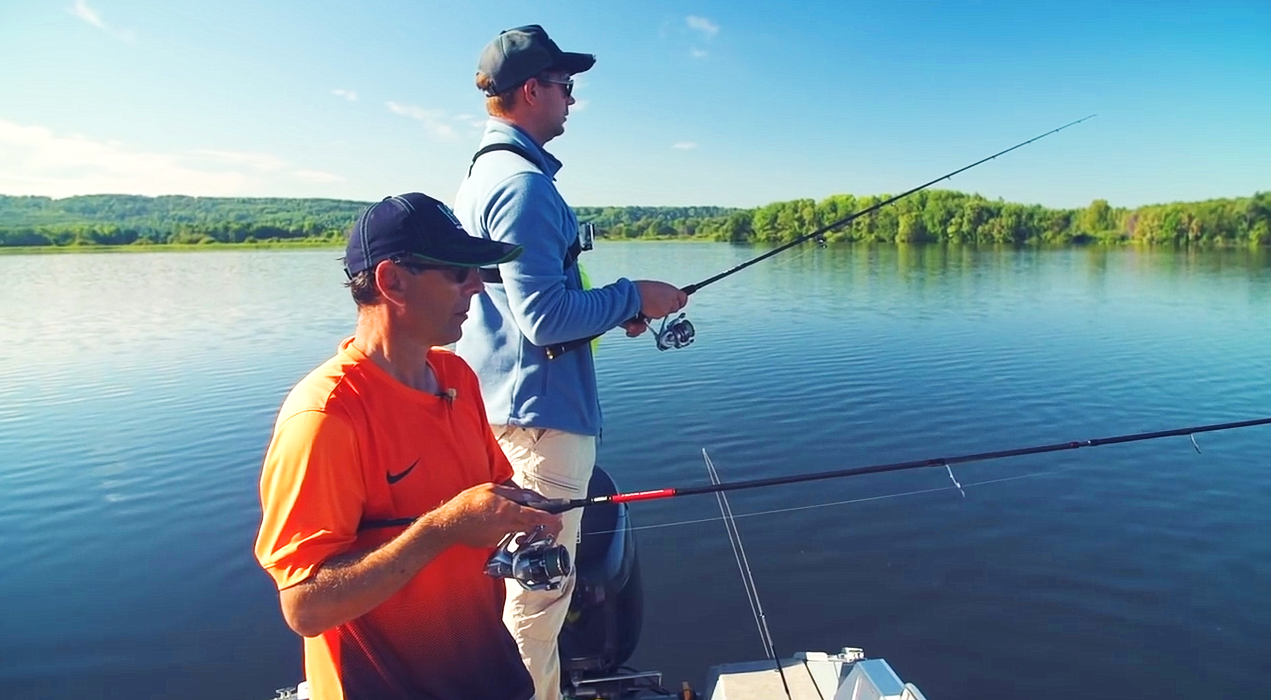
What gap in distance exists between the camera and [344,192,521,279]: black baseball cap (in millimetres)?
1690

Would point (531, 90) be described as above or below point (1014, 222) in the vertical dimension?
below

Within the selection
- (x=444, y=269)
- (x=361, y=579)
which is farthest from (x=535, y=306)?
(x=361, y=579)

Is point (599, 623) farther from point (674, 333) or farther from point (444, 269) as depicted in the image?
point (444, 269)

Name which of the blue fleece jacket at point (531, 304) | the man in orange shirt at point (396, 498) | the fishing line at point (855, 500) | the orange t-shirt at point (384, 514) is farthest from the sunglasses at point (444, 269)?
the fishing line at point (855, 500)

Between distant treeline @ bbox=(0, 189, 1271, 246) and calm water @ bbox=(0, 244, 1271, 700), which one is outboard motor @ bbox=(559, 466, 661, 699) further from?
distant treeline @ bbox=(0, 189, 1271, 246)

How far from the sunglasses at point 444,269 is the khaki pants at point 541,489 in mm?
957

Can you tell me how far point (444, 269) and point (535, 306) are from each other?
0.74 metres

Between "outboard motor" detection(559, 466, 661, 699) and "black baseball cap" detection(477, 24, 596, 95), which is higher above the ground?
"black baseball cap" detection(477, 24, 596, 95)

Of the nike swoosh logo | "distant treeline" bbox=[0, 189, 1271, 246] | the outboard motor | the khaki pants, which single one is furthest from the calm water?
"distant treeline" bbox=[0, 189, 1271, 246]

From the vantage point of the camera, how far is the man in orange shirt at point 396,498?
147 centimetres

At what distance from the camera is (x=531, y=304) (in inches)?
97.8

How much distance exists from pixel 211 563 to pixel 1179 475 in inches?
343

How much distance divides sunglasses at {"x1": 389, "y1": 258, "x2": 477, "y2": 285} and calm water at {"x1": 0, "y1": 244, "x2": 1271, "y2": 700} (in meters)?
4.02

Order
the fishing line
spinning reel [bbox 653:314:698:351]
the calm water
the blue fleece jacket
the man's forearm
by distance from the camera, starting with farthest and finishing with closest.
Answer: the fishing line < the calm water < spinning reel [bbox 653:314:698:351] < the blue fleece jacket < the man's forearm
